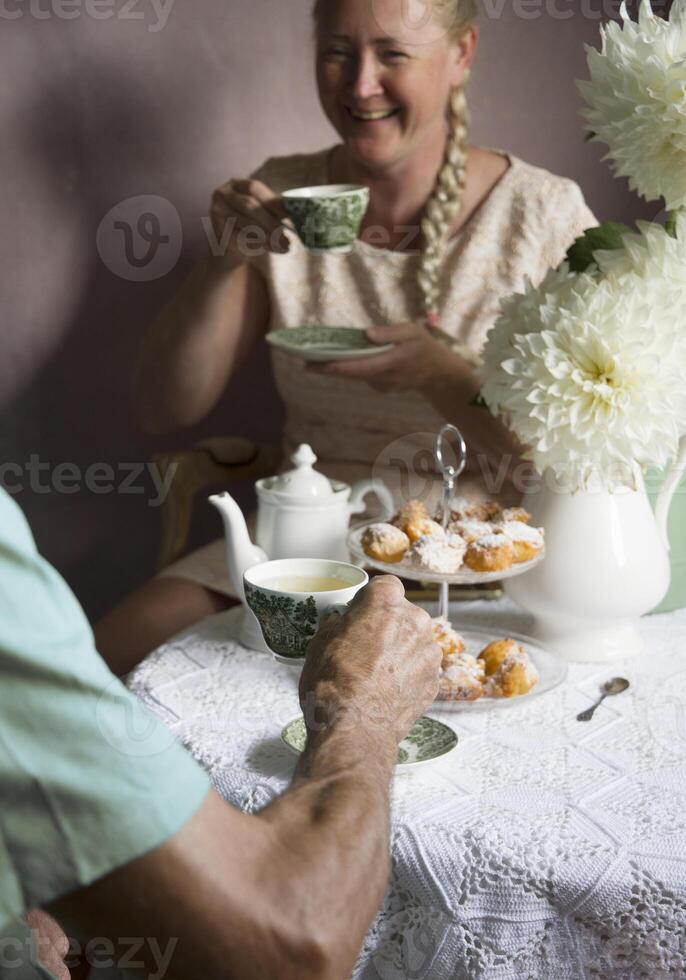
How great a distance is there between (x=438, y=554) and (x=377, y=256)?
0.95 m

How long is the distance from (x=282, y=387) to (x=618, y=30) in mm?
1049

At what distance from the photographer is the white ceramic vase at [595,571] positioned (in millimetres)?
1248

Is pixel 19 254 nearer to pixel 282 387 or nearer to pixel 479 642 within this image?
pixel 282 387

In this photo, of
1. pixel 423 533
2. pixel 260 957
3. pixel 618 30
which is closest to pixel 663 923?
pixel 260 957

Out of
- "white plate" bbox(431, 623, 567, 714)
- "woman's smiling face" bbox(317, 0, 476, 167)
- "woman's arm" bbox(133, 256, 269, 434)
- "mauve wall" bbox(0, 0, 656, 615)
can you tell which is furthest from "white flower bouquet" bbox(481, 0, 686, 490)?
"mauve wall" bbox(0, 0, 656, 615)

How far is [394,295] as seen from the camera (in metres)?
2.02

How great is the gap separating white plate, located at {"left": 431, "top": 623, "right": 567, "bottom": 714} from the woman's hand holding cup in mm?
683

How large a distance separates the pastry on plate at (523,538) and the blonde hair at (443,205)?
82cm

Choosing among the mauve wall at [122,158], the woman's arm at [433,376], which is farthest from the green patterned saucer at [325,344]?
the mauve wall at [122,158]

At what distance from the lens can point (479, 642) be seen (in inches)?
52.0

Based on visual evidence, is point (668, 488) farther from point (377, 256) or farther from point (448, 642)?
point (377, 256)

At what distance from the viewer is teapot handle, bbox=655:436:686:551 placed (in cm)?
130

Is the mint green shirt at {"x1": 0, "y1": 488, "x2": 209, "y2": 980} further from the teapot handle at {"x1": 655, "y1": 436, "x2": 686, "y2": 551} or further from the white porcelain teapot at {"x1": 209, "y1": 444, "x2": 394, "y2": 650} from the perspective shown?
the teapot handle at {"x1": 655, "y1": 436, "x2": 686, "y2": 551}

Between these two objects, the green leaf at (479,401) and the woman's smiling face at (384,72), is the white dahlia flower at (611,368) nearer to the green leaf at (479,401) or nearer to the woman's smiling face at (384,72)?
the green leaf at (479,401)
